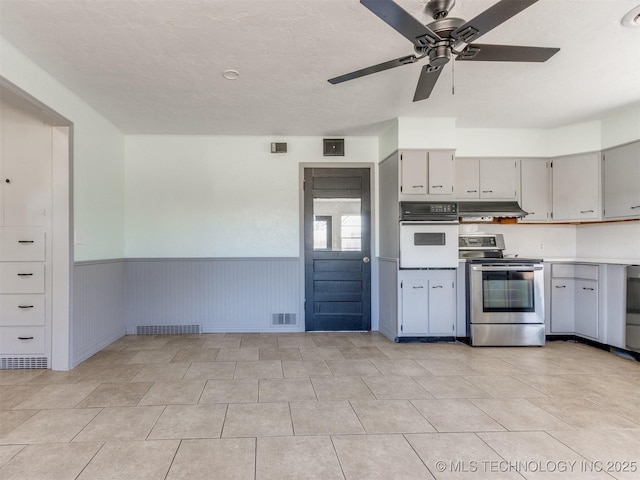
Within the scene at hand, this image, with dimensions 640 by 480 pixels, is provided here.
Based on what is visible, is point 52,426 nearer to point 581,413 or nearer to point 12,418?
point 12,418

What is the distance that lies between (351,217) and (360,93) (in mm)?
1778

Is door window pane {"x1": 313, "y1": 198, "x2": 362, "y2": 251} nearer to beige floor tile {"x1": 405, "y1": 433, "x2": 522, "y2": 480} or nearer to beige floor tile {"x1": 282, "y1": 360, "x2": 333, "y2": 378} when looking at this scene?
beige floor tile {"x1": 282, "y1": 360, "x2": 333, "y2": 378}

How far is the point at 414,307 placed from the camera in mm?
4121

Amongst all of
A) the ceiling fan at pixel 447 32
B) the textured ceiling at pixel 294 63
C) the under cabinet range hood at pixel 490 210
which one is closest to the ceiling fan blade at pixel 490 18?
the ceiling fan at pixel 447 32

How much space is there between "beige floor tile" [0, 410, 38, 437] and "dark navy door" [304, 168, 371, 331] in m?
2.93

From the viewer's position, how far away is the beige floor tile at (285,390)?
266 cm

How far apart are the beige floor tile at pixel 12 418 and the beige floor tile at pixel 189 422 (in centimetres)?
88

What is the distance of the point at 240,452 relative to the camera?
6.51 ft

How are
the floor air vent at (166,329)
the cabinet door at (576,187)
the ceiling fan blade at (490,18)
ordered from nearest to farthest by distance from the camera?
the ceiling fan blade at (490,18)
the cabinet door at (576,187)
the floor air vent at (166,329)

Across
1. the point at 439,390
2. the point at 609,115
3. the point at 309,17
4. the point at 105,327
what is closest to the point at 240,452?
the point at 439,390

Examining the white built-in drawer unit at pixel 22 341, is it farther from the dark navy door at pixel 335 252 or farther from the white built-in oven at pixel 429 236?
the white built-in oven at pixel 429 236

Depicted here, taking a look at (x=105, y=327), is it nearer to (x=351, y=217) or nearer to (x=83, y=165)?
(x=83, y=165)

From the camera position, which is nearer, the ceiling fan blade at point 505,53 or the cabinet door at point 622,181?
the ceiling fan blade at point 505,53

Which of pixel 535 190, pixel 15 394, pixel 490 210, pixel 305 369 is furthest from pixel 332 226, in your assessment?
pixel 15 394
